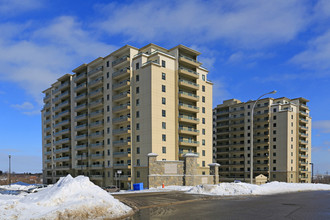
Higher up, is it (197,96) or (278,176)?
(197,96)

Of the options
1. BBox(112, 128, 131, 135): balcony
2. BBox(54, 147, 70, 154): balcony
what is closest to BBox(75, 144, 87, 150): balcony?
BBox(54, 147, 70, 154): balcony

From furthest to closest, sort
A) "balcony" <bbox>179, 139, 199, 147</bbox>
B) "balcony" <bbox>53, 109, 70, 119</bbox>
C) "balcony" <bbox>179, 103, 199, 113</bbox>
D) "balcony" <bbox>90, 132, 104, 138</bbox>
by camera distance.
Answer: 1. "balcony" <bbox>53, 109, 70, 119</bbox>
2. "balcony" <bbox>90, 132, 104, 138</bbox>
3. "balcony" <bbox>179, 103, 199, 113</bbox>
4. "balcony" <bbox>179, 139, 199, 147</bbox>

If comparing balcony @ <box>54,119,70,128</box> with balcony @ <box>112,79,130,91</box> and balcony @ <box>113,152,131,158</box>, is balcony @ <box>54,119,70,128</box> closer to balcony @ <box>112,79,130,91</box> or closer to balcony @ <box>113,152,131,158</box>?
balcony @ <box>112,79,130,91</box>

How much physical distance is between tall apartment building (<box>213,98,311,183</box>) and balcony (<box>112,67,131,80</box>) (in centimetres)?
5305

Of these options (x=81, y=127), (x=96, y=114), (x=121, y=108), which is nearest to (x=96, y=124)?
(x=96, y=114)

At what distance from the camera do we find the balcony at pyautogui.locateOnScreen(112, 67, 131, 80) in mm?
55941

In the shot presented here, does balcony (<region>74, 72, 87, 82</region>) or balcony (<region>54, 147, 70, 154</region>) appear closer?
balcony (<region>74, 72, 87, 82</region>)

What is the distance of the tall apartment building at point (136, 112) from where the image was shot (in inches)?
2076

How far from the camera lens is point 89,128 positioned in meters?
64.8

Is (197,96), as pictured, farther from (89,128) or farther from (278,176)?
(278,176)

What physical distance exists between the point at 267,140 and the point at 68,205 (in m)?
86.1

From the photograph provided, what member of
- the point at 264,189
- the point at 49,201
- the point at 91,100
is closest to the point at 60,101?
the point at 91,100

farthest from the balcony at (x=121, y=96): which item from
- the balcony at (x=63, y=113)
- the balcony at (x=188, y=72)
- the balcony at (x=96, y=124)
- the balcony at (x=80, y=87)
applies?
the balcony at (x=63, y=113)

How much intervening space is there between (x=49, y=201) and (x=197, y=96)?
48959mm
